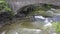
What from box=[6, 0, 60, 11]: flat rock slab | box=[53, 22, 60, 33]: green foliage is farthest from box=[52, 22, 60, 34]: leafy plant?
box=[6, 0, 60, 11]: flat rock slab

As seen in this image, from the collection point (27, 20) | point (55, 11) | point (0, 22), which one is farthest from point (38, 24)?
point (0, 22)

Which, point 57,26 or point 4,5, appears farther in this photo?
point 4,5

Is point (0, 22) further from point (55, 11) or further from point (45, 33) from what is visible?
point (55, 11)

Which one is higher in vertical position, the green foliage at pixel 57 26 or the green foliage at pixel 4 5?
the green foliage at pixel 4 5

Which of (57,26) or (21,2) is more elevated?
(21,2)

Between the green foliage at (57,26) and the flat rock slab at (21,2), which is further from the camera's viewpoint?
the flat rock slab at (21,2)

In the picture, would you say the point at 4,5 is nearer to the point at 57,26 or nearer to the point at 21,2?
the point at 21,2

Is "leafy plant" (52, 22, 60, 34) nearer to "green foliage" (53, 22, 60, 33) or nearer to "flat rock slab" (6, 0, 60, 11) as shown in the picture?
"green foliage" (53, 22, 60, 33)

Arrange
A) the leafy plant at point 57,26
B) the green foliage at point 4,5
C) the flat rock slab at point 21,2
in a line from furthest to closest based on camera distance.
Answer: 1. the green foliage at point 4,5
2. the flat rock slab at point 21,2
3. the leafy plant at point 57,26

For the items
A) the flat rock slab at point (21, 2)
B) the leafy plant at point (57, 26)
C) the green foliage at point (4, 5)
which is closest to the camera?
the leafy plant at point (57, 26)

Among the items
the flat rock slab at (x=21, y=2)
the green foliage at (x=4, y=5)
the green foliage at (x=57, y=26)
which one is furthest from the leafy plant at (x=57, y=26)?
the green foliage at (x=4, y=5)

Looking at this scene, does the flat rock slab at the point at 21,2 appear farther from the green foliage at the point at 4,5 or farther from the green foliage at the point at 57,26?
the green foliage at the point at 57,26

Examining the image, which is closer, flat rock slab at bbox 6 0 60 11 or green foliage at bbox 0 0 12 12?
flat rock slab at bbox 6 0 60 11

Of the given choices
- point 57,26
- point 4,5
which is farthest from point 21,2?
point 57,26
